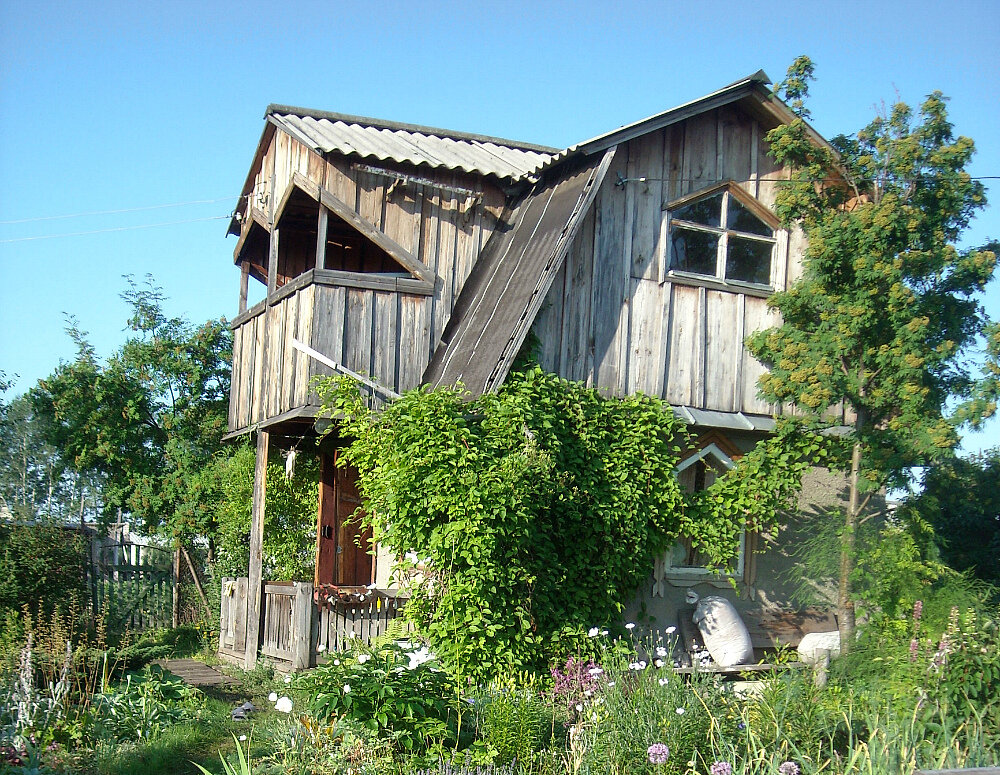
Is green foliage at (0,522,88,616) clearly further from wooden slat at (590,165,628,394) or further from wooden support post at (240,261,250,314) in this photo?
wooden slat at (590,165,628,394)

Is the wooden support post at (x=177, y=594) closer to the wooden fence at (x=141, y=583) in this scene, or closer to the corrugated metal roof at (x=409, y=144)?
the wooden fence at (x=141, y=583)

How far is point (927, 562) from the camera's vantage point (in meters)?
10.5

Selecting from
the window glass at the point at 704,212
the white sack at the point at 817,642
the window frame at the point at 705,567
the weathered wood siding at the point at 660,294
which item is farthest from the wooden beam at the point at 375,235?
the white sack at the point at 817,642

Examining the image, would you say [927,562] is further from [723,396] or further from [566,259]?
[566,259]

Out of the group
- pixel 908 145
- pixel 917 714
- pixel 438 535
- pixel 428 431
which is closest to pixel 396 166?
pixel 428 431

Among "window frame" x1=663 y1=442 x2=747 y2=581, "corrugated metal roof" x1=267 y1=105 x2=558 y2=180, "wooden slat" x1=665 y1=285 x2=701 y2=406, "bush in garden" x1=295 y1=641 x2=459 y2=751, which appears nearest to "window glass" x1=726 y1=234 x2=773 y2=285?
"wooden slat" x1=665 y1=285 x2=701 y2=406

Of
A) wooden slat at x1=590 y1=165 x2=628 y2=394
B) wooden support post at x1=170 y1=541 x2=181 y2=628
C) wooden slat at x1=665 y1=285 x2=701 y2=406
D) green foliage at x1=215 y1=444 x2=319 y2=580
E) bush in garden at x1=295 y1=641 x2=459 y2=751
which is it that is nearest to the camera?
bush in garden at x1=295 y1=641 x2=459 y2=751

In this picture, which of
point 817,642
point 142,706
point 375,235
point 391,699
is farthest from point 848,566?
point 142,706

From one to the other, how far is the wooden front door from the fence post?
2175mm

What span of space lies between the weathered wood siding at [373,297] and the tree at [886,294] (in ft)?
12.0

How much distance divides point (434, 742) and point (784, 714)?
2.22 m

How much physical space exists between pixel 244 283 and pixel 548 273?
5956 mm

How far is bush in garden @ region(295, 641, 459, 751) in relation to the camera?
6.29m

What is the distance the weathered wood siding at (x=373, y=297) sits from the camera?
1098 cm
